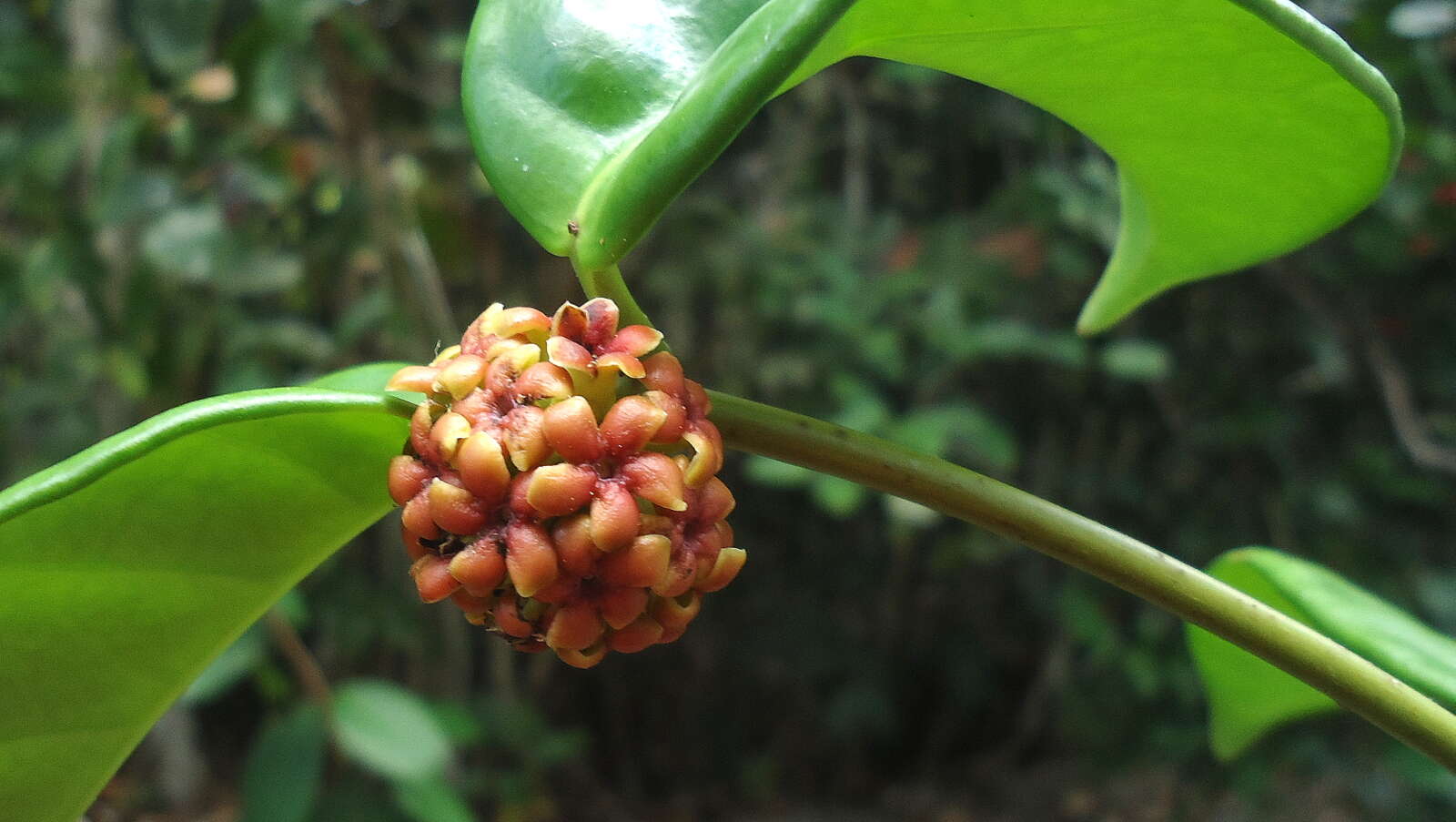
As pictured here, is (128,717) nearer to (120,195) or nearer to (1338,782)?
(120,195)

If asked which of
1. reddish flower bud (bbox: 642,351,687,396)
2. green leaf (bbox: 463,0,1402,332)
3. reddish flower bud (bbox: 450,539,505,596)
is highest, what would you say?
green leaf (bbox: 463,0,1402,332)

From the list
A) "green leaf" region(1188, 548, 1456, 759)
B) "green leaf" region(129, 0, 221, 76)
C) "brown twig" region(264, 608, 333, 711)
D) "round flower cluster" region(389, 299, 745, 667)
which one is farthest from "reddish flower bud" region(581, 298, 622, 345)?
"green leaf" region(129, 0, 221, 76)

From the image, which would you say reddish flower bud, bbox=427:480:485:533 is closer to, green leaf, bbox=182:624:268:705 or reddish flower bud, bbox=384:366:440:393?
reddish flower bud, bbox=384:366:440:393

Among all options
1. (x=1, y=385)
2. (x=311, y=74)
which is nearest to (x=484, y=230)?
(x=311, y=74)

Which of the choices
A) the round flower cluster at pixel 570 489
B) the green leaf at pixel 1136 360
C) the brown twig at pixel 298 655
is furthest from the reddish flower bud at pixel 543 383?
the green leaf at pixel 1136 360

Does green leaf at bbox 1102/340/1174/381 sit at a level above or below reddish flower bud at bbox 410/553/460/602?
below

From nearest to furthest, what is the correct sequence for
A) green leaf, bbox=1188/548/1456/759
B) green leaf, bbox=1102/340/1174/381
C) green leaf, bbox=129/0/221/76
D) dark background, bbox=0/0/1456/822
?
green leaf, bbox=1188/548/1456/759 < green leaf, bbox=129/0/221/76 < dark background, bbox=0/0/1456/822 < green leaf, bbox=1102/340/1174/381

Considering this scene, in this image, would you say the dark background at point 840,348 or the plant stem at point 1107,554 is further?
the dark background at point 840,348

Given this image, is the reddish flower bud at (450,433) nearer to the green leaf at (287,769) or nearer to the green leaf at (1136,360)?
the green leaf at (287,769)
